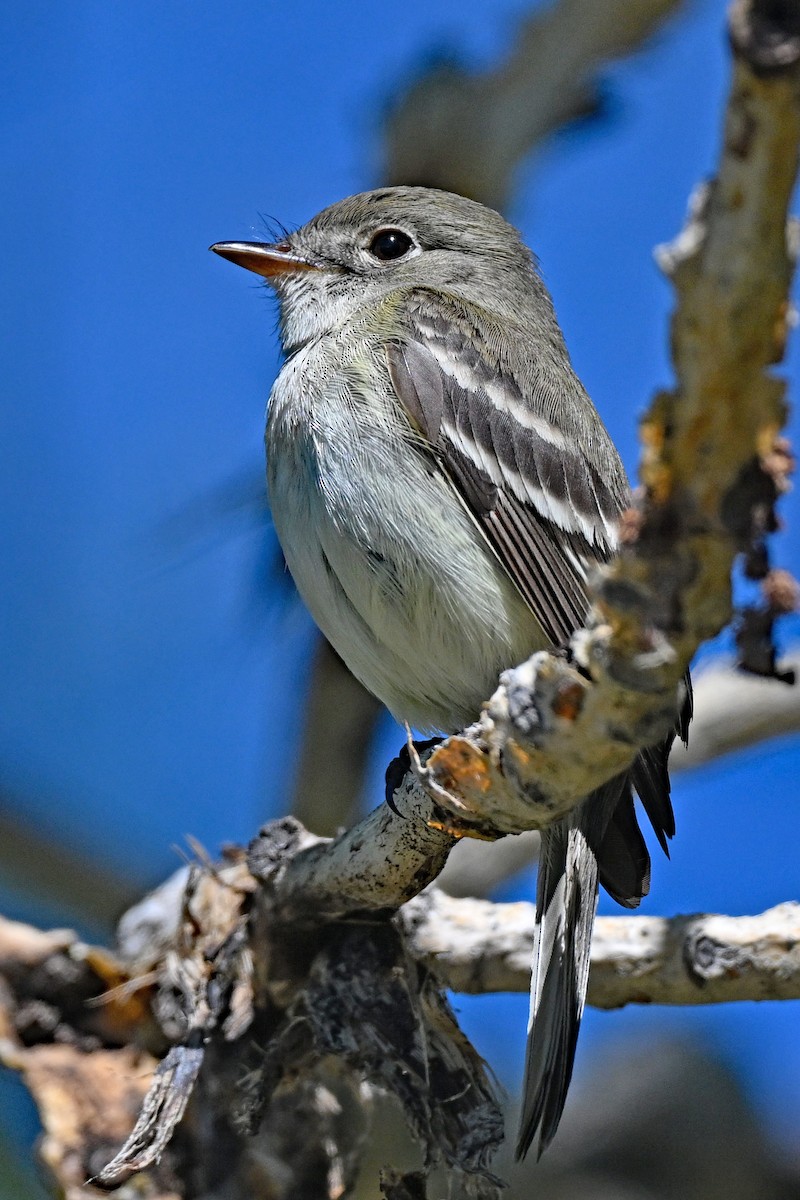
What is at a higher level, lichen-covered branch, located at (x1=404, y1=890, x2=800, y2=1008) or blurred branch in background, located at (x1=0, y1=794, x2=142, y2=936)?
blurred branch in background, located at (x1=0, y1=794, x2=142, y2=936)

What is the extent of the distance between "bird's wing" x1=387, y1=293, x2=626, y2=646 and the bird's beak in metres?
0.79

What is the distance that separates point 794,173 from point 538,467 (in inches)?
90.2

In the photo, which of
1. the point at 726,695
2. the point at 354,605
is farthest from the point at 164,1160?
the point at 726,695

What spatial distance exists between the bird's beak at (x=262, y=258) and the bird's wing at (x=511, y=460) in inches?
31.2

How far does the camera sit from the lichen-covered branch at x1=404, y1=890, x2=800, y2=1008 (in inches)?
145

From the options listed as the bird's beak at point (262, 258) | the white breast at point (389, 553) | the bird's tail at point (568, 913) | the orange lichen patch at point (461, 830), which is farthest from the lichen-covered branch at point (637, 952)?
the bird's beak at point (262, 258)

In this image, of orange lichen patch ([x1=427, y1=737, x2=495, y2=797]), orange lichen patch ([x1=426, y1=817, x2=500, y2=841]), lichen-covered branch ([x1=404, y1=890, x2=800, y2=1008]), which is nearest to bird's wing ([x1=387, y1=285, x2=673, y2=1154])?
lichen-covered branch ([x1=404, y1=890, x2=800, y2=1008])

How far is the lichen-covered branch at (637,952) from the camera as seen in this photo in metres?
3.69

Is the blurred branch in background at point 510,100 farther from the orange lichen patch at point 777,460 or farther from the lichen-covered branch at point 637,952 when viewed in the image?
the orange lichen patch at point 777,460

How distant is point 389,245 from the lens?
5.05 m

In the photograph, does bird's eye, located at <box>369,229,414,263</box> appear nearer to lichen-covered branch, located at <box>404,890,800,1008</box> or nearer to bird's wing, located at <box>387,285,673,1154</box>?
bird's wing, located at <box>387,285,673,1154</box>

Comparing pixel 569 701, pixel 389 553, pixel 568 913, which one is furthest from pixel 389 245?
pixel 569 701

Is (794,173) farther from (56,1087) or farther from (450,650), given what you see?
(56,1087)

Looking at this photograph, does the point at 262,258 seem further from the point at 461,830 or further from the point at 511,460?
the point at 461,830
